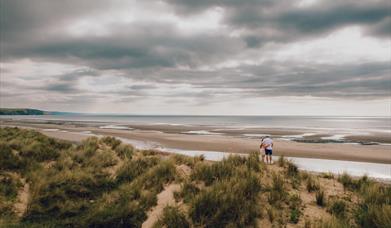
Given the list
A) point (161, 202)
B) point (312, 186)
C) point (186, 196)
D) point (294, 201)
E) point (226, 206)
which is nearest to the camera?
point (226, 206)

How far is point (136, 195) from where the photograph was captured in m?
8.30

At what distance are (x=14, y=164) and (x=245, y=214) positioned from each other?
375 inches

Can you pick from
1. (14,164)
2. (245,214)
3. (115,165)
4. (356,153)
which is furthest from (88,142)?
(356,153)

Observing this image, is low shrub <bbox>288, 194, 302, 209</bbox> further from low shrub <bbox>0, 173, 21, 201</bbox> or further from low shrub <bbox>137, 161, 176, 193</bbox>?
low shrub <bbox>0, 173, 21, 201</bbox>

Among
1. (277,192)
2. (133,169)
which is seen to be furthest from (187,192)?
(133,169)

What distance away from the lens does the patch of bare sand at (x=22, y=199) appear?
7.44 meters

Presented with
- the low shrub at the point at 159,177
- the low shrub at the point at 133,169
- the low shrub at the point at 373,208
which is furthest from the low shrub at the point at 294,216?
the low shrub at the point at 133,169

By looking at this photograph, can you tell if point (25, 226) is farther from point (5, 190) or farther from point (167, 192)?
point (167, 192)

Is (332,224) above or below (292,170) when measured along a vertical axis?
below

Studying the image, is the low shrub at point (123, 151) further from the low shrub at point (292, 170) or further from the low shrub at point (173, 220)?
the low shrub at point (292, 170)

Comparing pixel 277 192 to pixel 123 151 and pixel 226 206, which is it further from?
pixel 123 151

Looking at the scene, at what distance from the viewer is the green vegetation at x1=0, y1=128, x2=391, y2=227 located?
6.61 metres

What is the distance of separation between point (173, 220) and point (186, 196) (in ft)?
4.26

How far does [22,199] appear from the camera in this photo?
8180 mm
